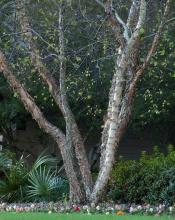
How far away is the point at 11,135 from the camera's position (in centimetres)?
2153

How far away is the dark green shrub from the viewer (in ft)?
40.5

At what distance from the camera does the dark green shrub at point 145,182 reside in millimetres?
12344

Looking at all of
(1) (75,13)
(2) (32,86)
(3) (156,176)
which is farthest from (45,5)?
(3) (156,176)

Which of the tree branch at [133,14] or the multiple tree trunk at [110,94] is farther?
the tree branch at [133,14]

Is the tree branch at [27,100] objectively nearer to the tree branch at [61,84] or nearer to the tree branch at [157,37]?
the tree branch at [61,84]

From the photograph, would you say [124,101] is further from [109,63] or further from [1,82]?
[1,82]

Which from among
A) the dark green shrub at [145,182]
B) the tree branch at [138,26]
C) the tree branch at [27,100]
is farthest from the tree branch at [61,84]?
the tree branch at [138,26]

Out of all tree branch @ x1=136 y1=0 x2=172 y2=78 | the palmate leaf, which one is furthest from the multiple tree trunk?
the palmate leaf

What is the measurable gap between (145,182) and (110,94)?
2260mm

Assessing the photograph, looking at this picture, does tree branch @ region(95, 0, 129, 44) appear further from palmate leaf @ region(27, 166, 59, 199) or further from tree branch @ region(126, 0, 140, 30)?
palmate leaf @ region(27, 166, 59, 199)

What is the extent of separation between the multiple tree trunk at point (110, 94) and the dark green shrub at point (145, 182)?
1.16 meters

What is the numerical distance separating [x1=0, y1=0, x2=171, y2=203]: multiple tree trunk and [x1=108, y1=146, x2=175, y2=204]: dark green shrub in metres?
1.16

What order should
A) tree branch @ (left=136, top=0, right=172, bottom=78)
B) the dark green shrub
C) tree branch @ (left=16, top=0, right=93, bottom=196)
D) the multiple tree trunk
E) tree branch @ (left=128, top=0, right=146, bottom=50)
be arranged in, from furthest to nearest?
tree branch @ (left=16, top=0, right=93, bottom=196) → the dark green shrub → the multiple tree trunk → tree branch @ (left=128, top=0, right=146, bottom=50) → tree branch @ (left=136, top=0, right=172, bottom=78)

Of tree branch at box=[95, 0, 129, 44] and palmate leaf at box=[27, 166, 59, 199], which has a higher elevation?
tree branch at box=[95, 0, 129, 44]
